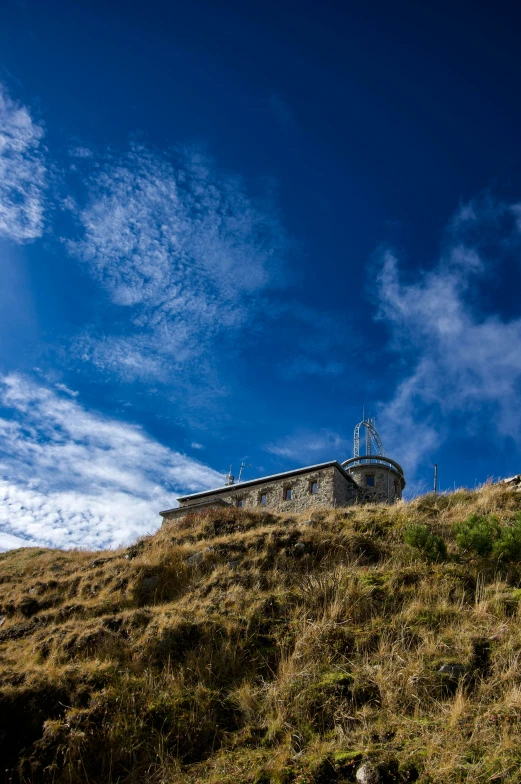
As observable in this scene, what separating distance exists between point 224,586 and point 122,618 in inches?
88.5

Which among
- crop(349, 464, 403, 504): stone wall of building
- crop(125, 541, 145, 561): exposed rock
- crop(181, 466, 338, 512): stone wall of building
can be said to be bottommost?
crop(125, 541, 145, 561): exposed rock

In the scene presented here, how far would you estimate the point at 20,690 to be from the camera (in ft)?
23.0

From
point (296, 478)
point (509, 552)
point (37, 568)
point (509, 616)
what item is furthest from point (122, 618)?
point (296, 478)

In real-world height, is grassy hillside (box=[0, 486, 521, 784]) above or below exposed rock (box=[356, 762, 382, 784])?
above

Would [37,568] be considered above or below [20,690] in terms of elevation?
above

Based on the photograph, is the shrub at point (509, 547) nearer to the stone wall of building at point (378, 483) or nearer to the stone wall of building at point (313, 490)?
the stone wall of building at point (313, 490)

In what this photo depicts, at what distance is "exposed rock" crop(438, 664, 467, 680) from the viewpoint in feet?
20.1

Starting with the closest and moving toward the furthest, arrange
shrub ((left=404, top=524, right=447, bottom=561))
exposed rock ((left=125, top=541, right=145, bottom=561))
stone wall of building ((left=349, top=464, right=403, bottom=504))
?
shrub ((left=404, top=524, right=447, bottom=561)) < exposed rock ((left=125, top=541, right=145, bottom=561)) < stone wall of building ((left=349, top=464, right=403, bottom=504))

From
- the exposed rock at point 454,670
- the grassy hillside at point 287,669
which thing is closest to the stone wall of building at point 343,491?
the grassy hillside at point 287,669

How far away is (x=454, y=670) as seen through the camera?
6230 mm

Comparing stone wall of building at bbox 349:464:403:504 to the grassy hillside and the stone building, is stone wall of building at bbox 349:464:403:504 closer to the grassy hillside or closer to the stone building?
the stone building

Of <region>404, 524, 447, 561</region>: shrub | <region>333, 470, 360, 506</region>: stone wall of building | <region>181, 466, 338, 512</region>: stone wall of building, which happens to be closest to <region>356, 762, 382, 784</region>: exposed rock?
<region>404, 524, 447, 561</region>: shrub

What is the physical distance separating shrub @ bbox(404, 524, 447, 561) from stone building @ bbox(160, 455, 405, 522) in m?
19.9

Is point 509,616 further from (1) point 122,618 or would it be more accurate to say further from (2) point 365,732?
(1) point 122,618
